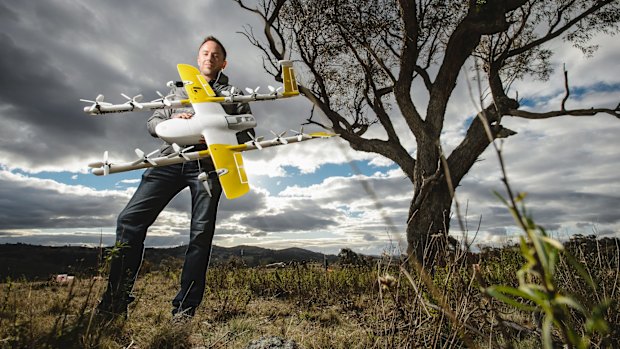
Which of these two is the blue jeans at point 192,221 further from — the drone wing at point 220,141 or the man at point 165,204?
the drone wing at point 220,141

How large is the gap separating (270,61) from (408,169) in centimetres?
465

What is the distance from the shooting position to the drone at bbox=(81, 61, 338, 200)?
347 cm

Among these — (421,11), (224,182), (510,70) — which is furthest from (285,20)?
(224,182)

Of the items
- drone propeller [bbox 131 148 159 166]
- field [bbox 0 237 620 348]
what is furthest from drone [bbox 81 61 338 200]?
field [bbox 0 237 620 348]

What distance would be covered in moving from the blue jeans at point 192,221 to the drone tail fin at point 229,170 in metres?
0.30

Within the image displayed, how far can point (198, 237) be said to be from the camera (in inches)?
151

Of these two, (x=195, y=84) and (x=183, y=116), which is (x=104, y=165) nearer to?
(x=183, y=116)

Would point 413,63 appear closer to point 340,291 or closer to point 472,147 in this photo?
point 472,147

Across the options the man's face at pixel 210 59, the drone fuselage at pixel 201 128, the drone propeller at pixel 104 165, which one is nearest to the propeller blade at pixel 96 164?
the drone propeller at pixel 104 165

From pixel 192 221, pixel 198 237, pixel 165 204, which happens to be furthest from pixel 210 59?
pixel 198 237

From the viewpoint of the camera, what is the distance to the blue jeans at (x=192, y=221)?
3746 mm

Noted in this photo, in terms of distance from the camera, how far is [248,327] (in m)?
3.57

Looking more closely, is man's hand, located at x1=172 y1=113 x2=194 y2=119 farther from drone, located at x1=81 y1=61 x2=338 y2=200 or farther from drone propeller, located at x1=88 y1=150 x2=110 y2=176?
drone propeller, located at x1=88 y1=150 x2=110 y2=176

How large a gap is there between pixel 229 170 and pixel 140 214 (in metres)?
0.98
